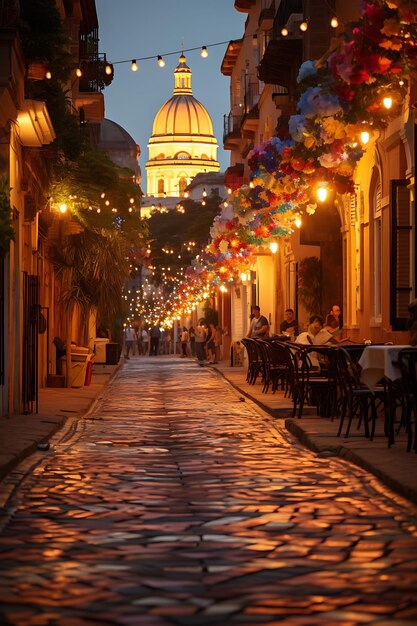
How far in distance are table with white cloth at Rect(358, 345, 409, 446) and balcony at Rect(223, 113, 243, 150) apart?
1750 inches

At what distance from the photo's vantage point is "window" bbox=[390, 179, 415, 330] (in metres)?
20.6

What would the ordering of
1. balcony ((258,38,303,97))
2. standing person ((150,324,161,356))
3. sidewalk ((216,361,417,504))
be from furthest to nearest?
standing person ((150,324,161,356))
balcony ((258,38,303,97))
sidewalk ((216,361,417,504))

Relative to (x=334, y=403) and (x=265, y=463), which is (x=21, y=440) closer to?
(x=265, y=463)

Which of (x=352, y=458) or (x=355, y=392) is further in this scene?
(x=355, y=392)

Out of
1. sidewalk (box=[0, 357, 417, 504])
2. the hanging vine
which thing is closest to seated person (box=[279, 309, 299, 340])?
sidewalk (box=[0, 357, 417, 504])

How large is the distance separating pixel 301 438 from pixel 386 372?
2.29m

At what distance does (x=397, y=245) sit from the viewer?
21078mm

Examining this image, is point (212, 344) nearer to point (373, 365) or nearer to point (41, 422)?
point (41, 422)

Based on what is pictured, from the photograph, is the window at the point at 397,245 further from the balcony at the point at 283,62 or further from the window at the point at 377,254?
the balcony at the point at 283,62

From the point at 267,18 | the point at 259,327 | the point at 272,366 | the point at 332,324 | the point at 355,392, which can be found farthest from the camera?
the point at 267,18

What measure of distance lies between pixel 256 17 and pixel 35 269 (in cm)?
2755

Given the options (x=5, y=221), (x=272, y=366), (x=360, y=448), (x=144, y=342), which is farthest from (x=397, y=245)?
(x=144, y=342)

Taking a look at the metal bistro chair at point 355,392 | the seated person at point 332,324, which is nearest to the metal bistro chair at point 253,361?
the seated person at point 332,324

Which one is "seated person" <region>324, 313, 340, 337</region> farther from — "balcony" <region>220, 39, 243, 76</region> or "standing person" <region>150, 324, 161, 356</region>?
"standing person" <region>150, 324, 161, 356</region>
